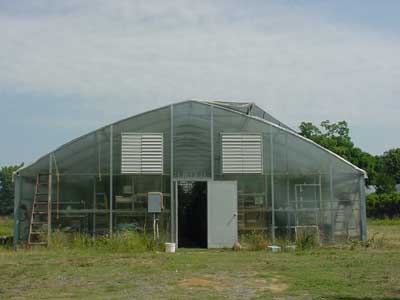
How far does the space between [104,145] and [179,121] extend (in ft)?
9.04

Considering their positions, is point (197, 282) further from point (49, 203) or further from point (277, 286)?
point (49, 203)

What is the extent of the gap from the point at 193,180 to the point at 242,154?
76.7 inches

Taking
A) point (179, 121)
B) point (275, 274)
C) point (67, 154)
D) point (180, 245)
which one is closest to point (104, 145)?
point (67, 154)

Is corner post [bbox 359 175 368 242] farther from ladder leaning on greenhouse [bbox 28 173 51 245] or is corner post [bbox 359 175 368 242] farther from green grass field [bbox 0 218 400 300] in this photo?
ladder leaning on greenhouse [bbox 28 173 51 245]

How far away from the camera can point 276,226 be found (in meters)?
23.0

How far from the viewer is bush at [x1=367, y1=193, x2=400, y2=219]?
49344 millimetres

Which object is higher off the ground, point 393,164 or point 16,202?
point 393,164

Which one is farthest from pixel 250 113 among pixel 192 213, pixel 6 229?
pixel 6 229

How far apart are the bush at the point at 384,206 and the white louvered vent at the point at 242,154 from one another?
2842cm

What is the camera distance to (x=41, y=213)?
22.7 meters

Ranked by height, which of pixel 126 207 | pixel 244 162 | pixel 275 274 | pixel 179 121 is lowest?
pixel 275 274

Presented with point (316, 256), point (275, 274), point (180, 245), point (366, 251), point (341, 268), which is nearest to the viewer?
point (275, 274)

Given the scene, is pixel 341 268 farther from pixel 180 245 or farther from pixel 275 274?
pixel 180 245

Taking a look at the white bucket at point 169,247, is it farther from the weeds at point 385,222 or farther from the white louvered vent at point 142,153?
the weeds at point 385,222
